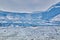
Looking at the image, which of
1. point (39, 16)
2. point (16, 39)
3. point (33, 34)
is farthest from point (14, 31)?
point (39, 16)

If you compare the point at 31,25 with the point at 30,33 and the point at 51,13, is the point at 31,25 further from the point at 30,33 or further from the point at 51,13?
the point at 51,13

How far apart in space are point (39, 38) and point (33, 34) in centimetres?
10

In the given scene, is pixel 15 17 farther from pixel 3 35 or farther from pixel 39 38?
pixel 39 38

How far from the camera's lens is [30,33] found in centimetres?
187

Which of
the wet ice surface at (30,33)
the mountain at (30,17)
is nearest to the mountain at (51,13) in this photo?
the mountain at (30,17)

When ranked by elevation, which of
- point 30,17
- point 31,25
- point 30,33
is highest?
point 30,17

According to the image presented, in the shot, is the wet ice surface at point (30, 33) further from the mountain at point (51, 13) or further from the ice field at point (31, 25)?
the mountain at point (51, 13)

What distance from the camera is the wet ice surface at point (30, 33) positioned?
72.6 inches

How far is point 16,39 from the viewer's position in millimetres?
1842

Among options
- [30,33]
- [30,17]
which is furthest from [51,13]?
[30,33]

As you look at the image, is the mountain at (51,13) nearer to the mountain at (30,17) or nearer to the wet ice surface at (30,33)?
the mountain at (30,17)

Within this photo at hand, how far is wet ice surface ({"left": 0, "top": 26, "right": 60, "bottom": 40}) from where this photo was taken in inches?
72.6

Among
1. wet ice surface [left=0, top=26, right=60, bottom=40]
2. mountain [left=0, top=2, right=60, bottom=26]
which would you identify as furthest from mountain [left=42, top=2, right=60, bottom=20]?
wet ice surface [left=0, top=26, right=60, bottom=40]

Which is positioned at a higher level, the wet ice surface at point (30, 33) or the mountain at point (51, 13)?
the mountain at point (51, 13)
